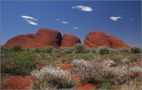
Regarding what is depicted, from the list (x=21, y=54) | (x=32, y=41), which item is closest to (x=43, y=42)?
(x=32, y=41)

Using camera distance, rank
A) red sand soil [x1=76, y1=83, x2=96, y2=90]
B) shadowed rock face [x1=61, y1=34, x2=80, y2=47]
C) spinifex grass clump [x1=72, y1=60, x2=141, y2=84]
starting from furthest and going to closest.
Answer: shadowed rock face [x1=61, y1=34, x2=80, y2=47] → spinifex grass clump [x1=72, y1=60, x2=141, y2=84] → red sand soil [x1=76, y1=83, x2=96, y2=90]

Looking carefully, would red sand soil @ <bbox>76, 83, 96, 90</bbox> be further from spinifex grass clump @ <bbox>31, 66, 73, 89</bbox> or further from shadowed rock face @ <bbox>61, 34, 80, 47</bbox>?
shadowed rock face @ <bbox>61, 34, 80, 47</bbox>

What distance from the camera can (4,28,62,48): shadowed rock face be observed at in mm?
71875

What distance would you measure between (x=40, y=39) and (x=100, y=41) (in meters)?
12.3

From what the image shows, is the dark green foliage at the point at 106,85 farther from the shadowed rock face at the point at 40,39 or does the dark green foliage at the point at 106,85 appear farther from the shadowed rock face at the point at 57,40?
the shadowed rock face at the point at 40,39

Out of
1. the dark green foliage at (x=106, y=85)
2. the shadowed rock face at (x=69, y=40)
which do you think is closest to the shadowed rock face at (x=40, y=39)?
the shadowed rock face at (x=69, y=40)

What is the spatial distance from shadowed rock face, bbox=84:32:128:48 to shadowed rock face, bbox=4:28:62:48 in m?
6.49

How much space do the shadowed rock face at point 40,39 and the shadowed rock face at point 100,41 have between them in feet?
21.3

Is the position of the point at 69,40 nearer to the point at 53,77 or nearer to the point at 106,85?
the point at 53,77

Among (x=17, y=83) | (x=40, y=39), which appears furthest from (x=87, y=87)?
(x=40, y=39)

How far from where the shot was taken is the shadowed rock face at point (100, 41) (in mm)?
71637

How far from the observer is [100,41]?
72438mm

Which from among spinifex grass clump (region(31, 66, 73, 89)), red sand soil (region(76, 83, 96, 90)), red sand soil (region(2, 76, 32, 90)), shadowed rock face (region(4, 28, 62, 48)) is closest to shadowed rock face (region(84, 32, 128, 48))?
shadowed rock face (region(4, 28, 62, 48))

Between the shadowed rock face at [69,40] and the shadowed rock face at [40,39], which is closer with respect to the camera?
the shadowed rock face at [40,39]
